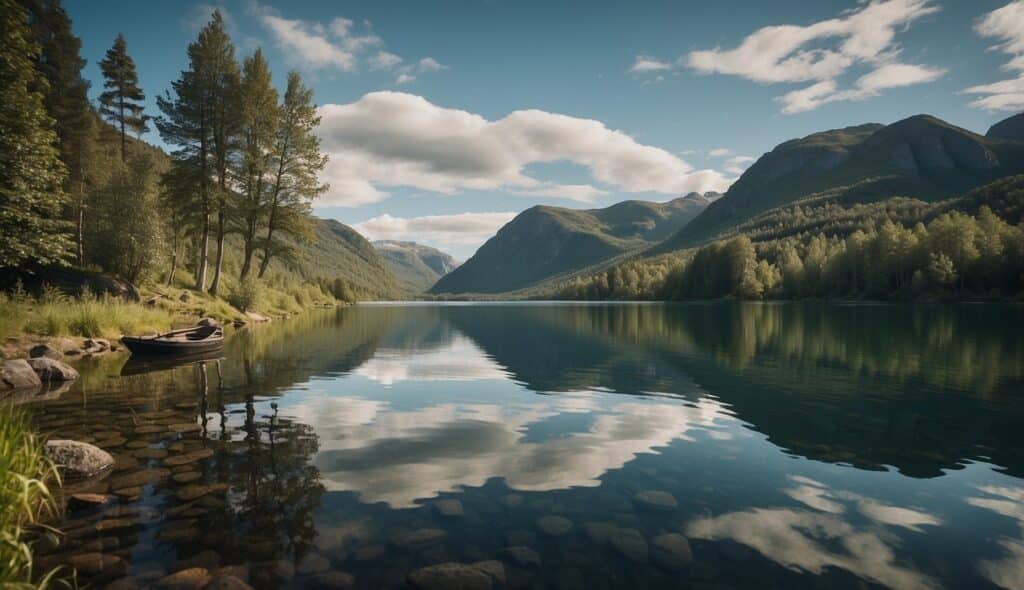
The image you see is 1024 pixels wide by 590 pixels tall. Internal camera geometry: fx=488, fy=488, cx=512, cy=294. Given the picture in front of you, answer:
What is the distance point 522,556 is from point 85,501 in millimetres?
7071

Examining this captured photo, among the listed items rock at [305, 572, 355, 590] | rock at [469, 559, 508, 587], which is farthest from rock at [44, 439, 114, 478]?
rock at [469, 559, 508, 587]

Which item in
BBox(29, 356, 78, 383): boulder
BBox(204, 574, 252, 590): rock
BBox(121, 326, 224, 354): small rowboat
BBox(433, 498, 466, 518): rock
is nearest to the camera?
BBox(204, 574, 252, 590): rock

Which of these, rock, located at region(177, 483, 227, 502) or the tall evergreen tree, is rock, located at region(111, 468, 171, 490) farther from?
the tall evergreen tree

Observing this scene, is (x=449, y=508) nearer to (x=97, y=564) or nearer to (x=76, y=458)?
(x=97, y=564)

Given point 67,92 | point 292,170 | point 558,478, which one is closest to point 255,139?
point 292,170

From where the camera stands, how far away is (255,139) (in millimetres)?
45250

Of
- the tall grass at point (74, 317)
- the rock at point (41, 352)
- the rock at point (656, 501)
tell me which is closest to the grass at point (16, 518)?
the rock at point (656, 501)

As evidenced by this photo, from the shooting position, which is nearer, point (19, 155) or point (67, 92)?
point (19, 155)

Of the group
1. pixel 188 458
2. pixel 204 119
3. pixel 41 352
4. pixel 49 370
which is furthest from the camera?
pixel 204 119

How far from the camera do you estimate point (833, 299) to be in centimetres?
13188

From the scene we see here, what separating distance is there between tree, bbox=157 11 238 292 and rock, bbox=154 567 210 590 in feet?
141

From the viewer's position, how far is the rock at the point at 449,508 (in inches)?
316

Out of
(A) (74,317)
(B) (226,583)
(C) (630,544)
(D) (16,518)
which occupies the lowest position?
(C) (630,544)

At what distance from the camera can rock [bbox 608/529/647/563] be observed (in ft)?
22.1
